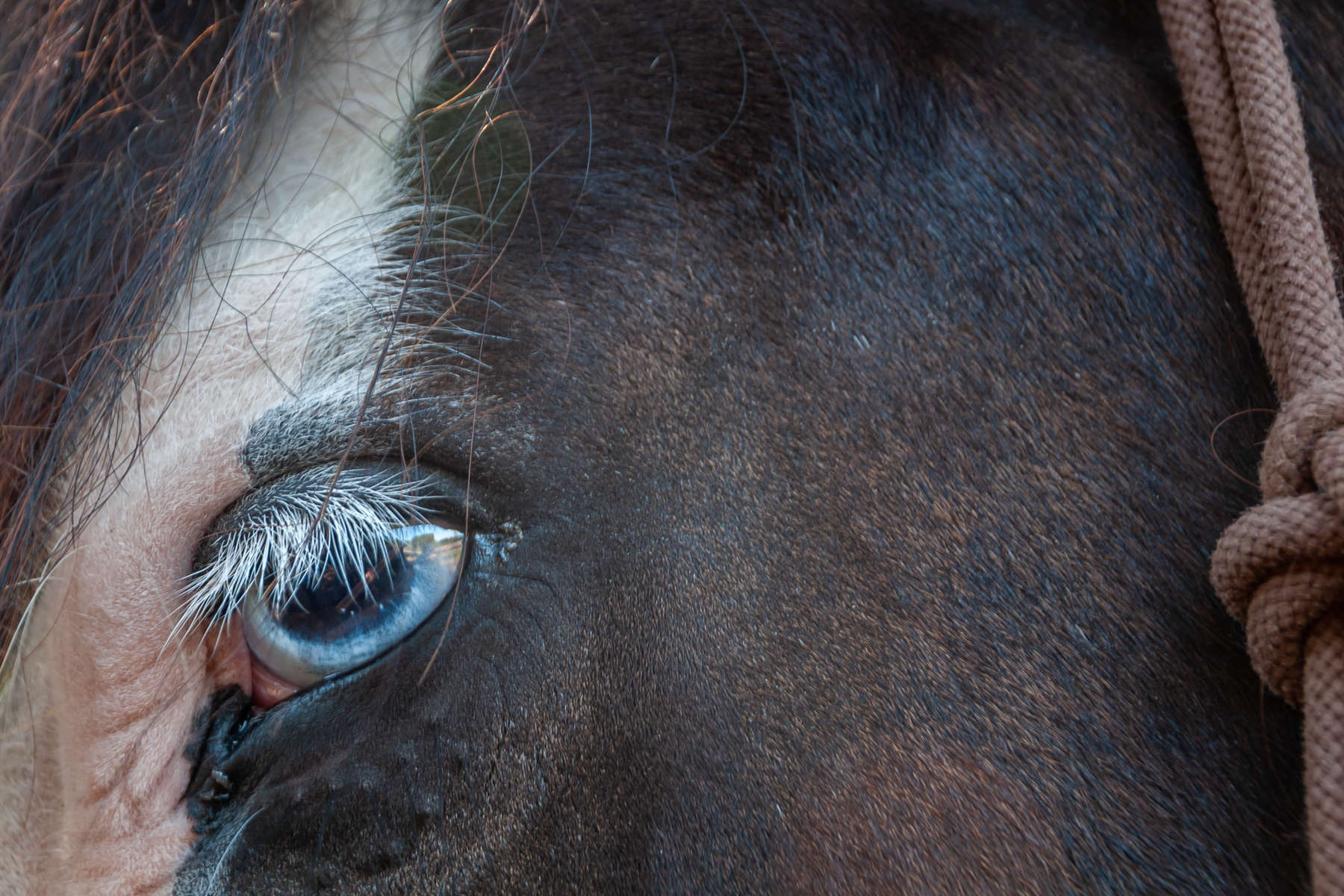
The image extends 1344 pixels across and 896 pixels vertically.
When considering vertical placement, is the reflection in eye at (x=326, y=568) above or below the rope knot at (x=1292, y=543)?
below

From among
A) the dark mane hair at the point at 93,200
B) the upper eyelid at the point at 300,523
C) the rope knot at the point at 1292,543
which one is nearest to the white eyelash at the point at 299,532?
the upper eyelid at the point at 300,523

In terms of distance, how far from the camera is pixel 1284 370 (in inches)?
30.8

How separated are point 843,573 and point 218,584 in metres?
0.53

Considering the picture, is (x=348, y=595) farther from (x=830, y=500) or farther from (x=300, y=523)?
(x=830, y=500)

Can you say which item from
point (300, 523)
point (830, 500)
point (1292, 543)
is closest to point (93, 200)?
point (300, 523)

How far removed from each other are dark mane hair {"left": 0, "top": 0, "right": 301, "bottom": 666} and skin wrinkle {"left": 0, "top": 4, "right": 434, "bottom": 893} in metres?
0.03

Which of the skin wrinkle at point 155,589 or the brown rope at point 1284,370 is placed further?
the skin wrinkle at point 155,589

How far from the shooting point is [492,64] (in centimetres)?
93

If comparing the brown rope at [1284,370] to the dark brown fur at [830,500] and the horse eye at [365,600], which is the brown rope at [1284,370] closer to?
the dark brown fur at [830,500]

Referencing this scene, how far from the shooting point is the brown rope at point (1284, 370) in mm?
668

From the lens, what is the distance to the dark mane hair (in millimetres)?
878

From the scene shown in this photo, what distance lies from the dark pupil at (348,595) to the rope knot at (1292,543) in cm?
66

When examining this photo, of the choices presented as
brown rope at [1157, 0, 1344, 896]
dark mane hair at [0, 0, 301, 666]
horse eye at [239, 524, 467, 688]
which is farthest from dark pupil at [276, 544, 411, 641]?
brown rope at [1157, 0, 1344, 896]

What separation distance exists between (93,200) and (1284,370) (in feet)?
3.29
